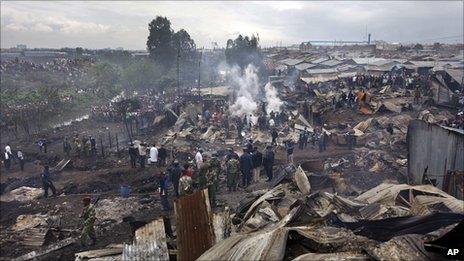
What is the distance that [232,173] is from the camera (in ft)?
45.3

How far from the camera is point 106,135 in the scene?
2512cm

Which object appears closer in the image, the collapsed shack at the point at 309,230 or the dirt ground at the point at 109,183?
the collapsed shack at the point at 309,230

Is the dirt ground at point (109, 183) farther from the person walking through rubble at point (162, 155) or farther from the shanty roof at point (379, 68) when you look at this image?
the shanty roof at point (379, 68)

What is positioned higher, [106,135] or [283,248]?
[283,248]

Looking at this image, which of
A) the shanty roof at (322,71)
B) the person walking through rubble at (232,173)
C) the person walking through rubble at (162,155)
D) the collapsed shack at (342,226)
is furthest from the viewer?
the shanty roof at (322,71)

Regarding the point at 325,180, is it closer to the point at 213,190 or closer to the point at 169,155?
the point at 213,190

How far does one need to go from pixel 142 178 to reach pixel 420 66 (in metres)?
28.2

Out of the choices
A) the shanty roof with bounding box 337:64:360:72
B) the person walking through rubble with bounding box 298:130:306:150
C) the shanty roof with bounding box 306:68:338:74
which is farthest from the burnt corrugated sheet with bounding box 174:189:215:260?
the shanty roof with bounding box 337:64:360:72

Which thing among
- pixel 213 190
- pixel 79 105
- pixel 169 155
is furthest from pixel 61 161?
pixel 79 105

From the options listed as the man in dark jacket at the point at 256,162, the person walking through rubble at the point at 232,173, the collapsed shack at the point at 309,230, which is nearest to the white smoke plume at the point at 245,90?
the man in dark jacket at the point at 256,162

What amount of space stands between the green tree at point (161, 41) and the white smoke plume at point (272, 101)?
66.8 ft

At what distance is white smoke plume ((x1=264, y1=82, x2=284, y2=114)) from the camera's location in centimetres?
2639

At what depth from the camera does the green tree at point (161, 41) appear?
47.7m

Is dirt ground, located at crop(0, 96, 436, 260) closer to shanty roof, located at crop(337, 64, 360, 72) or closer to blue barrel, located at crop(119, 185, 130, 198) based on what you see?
blue barrel, located at crop(119, 185, 130, 198)
